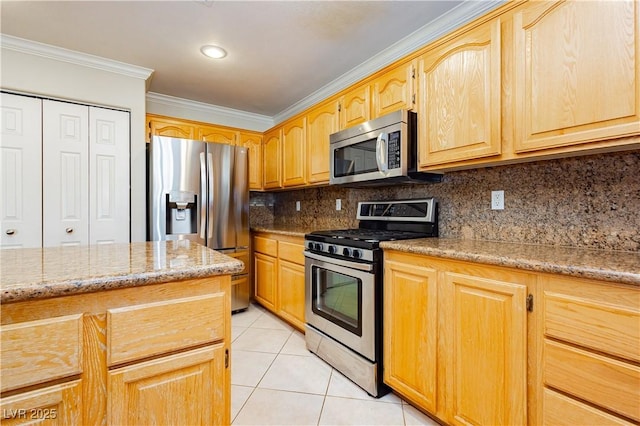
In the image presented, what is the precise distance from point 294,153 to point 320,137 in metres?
0.47

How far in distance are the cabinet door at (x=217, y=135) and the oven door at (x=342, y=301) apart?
192 centimetres

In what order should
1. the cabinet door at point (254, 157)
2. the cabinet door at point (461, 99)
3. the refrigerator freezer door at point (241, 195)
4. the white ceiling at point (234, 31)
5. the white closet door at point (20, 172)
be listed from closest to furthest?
the cabinet door at point (461, 99)
the white ceiling at point (234, 31)
the white closet door at point (20, 172)
the refrigerator freezer door at point (241, 195)
the cabinet door at point (254, 157)

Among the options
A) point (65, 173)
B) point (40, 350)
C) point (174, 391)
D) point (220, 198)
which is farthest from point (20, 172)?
point (174, 391)

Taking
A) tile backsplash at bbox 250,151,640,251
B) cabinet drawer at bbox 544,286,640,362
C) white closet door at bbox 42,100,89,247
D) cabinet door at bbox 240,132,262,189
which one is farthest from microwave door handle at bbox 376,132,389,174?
white closet door at bbox 42,100,89,247

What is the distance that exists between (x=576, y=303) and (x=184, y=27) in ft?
8.86

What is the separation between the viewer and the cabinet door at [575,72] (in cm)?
114

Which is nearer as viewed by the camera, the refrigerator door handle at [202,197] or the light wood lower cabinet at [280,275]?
the light wood lower cabinet at [280,275]

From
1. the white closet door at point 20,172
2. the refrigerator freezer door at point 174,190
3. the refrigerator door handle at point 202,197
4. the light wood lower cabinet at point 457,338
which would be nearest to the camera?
the light wood lower cabinet at point 457,338

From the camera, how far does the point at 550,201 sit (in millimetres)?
1604

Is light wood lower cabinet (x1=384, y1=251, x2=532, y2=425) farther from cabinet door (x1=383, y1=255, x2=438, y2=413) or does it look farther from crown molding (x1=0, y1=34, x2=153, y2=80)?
crown molding (x1=0, y1=34, x2=153, y2=80)

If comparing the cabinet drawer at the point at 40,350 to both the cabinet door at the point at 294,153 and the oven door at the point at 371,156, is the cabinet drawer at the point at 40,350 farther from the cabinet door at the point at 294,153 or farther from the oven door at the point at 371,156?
the cabinet door at the point at 294,153

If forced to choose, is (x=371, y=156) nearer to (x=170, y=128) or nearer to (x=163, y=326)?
(x=163, y=326)

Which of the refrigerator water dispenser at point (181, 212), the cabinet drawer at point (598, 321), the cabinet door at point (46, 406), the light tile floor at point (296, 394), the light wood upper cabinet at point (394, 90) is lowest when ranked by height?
the light tile floor at point (296, 394)

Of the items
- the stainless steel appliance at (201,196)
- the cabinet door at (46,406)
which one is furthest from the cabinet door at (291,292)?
the cabinet door at (46,406)
